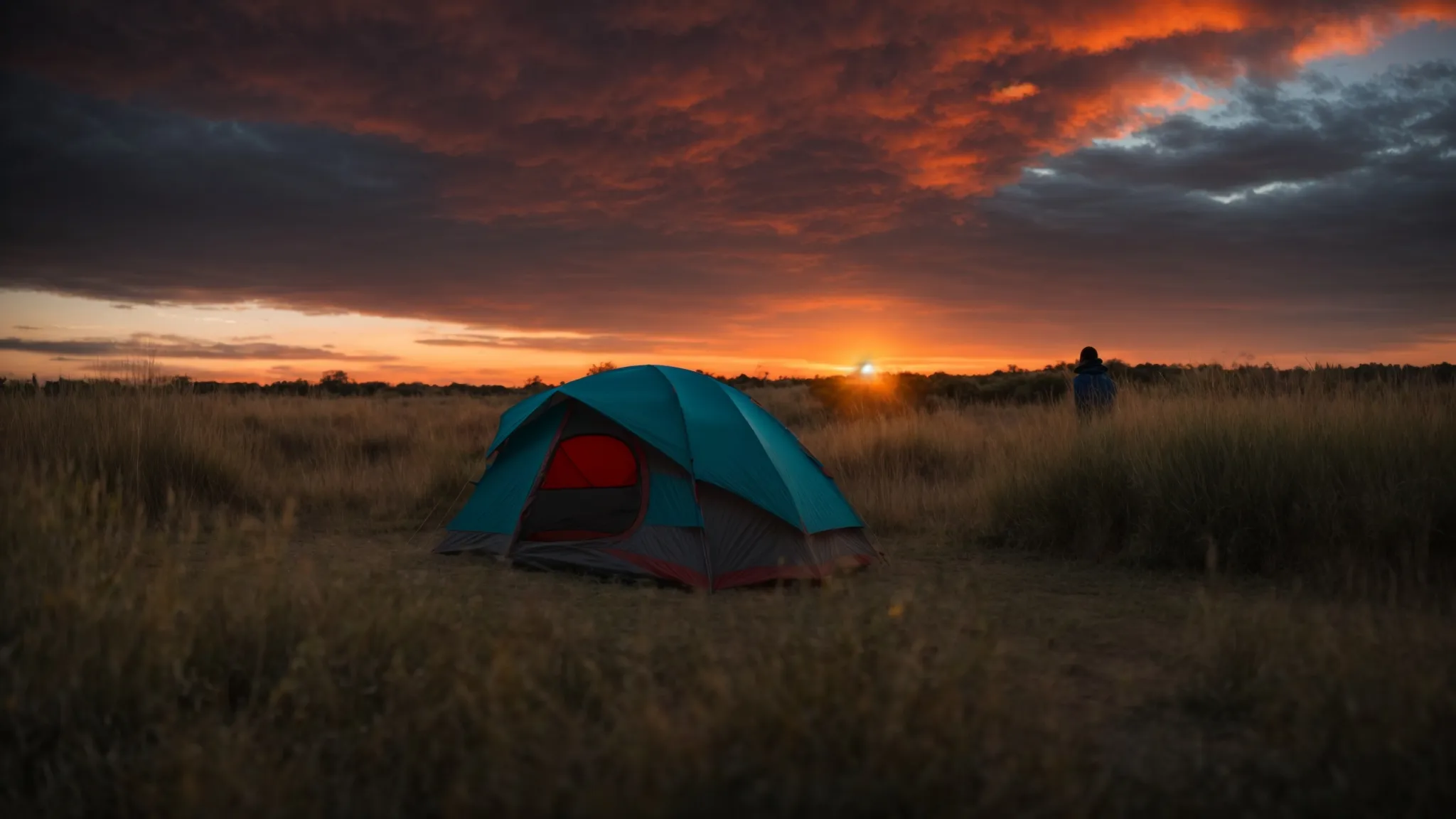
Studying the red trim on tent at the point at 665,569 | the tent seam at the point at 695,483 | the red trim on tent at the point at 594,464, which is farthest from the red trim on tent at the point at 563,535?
the tent seam at the point at 695,483

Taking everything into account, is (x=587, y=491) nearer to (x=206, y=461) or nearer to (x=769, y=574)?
(x=769, y=574)

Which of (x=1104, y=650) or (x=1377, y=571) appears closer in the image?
(x=1104, y=650)

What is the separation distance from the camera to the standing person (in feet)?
38.4

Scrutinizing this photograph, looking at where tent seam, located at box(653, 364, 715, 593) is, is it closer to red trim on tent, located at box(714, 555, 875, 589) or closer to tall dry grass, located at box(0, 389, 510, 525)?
red trim on tent, located at box(714, 555, 875, 589)

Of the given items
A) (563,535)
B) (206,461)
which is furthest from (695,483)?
(206,461)

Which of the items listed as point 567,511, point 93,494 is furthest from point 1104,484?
point 93,494

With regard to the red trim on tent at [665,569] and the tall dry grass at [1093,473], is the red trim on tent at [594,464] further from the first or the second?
the tall dry grass at [1093,473]

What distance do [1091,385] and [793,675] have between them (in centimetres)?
960

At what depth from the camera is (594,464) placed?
30.8ft

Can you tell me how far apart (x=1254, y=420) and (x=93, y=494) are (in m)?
8.35

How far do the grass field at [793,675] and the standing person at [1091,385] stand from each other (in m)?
3.83

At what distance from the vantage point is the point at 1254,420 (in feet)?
26.4

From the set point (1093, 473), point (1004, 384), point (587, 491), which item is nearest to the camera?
point (1093, 473)

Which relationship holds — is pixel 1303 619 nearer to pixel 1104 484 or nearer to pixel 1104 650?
pixel 1104 650
